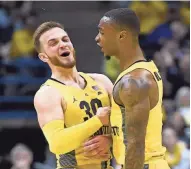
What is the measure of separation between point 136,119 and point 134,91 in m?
0.18

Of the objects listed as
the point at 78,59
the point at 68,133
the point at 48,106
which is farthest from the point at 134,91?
the point at 78,59

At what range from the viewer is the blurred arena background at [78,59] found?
31.7 ft

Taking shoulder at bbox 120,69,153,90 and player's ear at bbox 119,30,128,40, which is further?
player's ear at bbox 119,30,128,40

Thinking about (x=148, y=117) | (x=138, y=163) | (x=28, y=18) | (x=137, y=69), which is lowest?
(x=138, y=163)

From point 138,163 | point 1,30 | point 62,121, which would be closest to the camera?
point 138,163

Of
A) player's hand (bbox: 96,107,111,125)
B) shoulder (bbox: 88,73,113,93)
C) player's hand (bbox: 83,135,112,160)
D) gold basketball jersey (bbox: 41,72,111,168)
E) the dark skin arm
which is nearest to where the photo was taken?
the dark skin arm

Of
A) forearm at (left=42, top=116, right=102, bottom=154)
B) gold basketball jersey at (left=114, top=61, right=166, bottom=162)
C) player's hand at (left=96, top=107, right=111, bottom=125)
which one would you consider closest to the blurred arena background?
forearm at (left=42, top=116, right=102, bottom=154)

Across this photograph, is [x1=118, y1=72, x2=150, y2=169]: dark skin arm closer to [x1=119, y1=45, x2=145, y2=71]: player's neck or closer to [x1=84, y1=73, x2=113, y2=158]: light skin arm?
[x1=119, y1=45, x2=145, y2=71]: player's neck

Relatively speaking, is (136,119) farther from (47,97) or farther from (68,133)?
(47,97)

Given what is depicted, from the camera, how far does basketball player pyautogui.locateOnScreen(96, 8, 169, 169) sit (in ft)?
14.3

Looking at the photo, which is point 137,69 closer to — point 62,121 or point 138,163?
point 138,163

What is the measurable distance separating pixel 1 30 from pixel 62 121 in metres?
6.05

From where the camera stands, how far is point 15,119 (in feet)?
33.7

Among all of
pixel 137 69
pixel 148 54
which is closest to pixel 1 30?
pixel 148 54
